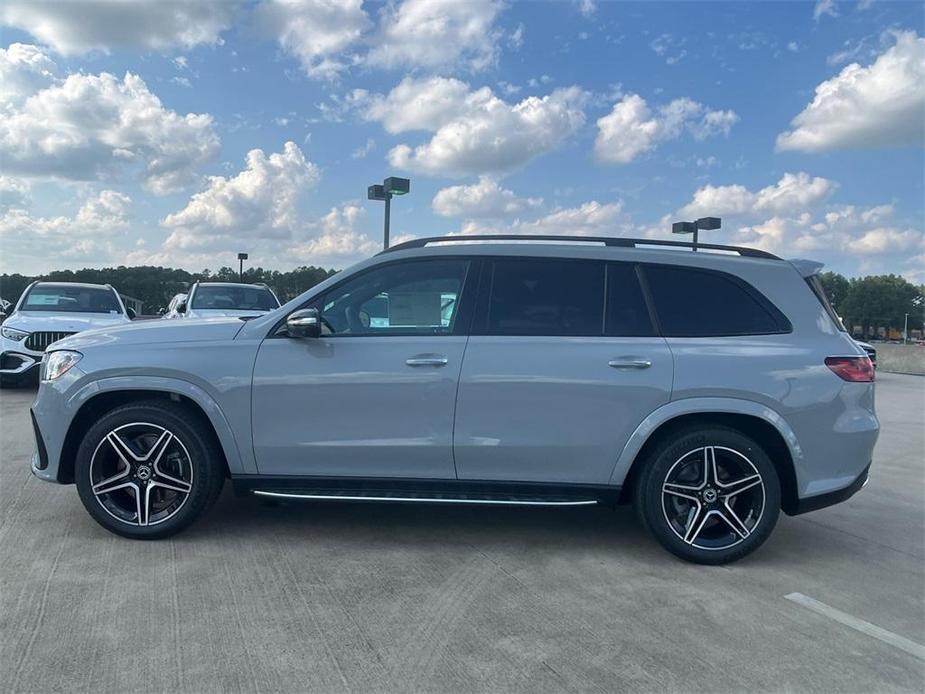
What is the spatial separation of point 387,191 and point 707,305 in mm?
10998

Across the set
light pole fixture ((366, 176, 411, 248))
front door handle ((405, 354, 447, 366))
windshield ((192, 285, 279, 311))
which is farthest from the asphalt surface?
light pole fixture ((366, 176, 411, 248))

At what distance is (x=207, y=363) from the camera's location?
410 cm

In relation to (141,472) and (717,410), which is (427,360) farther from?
(141,472)

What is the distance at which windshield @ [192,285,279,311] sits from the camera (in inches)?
452

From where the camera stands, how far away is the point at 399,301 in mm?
4273

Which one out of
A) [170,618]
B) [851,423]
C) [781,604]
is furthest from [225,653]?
[851,423]

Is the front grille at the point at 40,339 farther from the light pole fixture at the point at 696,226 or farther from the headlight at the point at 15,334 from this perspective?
the light pole fixture at the point at 696,226

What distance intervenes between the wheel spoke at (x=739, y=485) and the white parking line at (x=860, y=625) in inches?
23.7

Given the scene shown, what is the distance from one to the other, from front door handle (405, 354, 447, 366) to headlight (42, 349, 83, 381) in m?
1.99

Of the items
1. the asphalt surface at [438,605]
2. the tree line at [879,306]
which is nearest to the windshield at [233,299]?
the asphalt surface at [438,605]

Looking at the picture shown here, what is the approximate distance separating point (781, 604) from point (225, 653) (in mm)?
2719

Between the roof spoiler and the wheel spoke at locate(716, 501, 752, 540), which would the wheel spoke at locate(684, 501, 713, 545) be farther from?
the roof spoiler

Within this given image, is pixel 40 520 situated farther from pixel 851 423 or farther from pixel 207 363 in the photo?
pixel 851 423

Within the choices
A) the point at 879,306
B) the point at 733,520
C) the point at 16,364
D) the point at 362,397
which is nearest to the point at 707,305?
the point at 733,520
